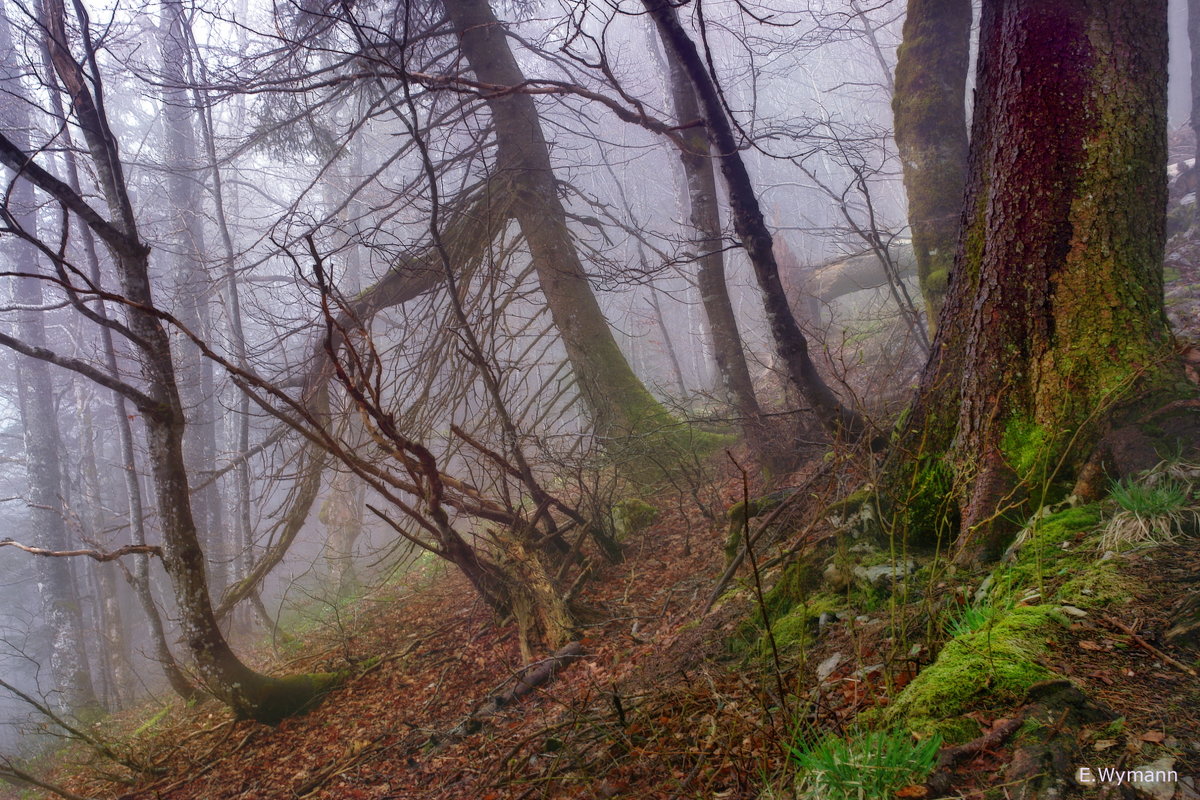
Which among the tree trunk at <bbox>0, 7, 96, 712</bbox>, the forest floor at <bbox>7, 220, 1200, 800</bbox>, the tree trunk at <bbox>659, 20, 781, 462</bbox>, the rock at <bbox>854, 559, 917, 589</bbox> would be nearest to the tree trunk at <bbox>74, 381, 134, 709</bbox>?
the tree trunk at <bbox>0, 7, 96, 712</bbox>

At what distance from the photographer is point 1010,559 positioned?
2.64 m

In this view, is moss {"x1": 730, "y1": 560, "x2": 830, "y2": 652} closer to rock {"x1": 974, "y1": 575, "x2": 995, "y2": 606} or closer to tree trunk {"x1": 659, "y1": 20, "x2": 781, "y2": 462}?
rock {"x1": 974, "y1": 575, "x2": 995, "y2": 606}

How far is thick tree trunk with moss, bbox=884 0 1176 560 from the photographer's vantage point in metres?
2.80

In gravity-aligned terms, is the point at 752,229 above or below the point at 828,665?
above

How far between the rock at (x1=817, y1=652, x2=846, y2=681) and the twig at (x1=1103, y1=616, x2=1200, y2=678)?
0.97m

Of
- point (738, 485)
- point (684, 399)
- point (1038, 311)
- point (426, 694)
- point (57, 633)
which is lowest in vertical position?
point (57, 633)

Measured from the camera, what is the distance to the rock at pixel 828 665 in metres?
2.61

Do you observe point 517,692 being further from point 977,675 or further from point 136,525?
point 136,525

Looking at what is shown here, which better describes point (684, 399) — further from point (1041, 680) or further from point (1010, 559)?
point (1041, 680)

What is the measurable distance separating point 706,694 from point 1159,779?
153 centimetres

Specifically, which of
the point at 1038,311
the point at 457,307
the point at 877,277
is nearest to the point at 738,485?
the point at 457,307

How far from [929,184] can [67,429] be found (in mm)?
31361

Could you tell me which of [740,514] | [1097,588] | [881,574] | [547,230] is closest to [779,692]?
[1097,588]

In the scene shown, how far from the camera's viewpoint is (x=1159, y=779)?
57.4 inches
